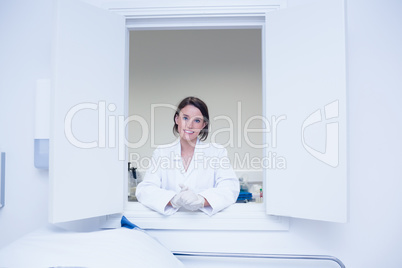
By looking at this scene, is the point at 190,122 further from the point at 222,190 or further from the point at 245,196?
the point at 245,196

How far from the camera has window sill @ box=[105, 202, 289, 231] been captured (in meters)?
1.73

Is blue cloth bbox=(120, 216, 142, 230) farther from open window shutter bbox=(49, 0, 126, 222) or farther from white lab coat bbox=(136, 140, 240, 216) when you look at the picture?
white lab coat bbox=(136, 140, 240, 216)

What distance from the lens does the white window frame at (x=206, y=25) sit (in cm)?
174

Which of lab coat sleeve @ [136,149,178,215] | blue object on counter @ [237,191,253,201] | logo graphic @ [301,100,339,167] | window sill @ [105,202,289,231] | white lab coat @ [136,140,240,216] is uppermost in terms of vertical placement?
logo graphic @ [301,100,339,167]

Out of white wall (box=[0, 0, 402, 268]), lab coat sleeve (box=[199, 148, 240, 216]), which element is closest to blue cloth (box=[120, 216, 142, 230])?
white wall (box=[0, 0, 402, 268])

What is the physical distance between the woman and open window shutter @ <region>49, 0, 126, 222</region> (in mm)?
277

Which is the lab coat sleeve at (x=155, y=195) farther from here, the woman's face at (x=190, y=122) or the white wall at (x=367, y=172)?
the woman's face at (x=190, y=122)

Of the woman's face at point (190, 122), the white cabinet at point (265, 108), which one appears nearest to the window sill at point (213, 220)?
the white cabinet at point (265, 108)

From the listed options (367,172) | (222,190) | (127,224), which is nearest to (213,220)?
(222,190)

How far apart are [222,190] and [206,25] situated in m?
1.02

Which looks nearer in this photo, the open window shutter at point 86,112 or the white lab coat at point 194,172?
the open window shutter at point 86,112

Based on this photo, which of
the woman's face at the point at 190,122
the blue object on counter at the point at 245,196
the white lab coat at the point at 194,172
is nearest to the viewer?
the white lab coat at the point at 194,172

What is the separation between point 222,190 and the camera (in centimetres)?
184

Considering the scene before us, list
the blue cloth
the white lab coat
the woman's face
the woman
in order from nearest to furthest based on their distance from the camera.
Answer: the blue cloth
the woman
the white lab coat
the woman's face
